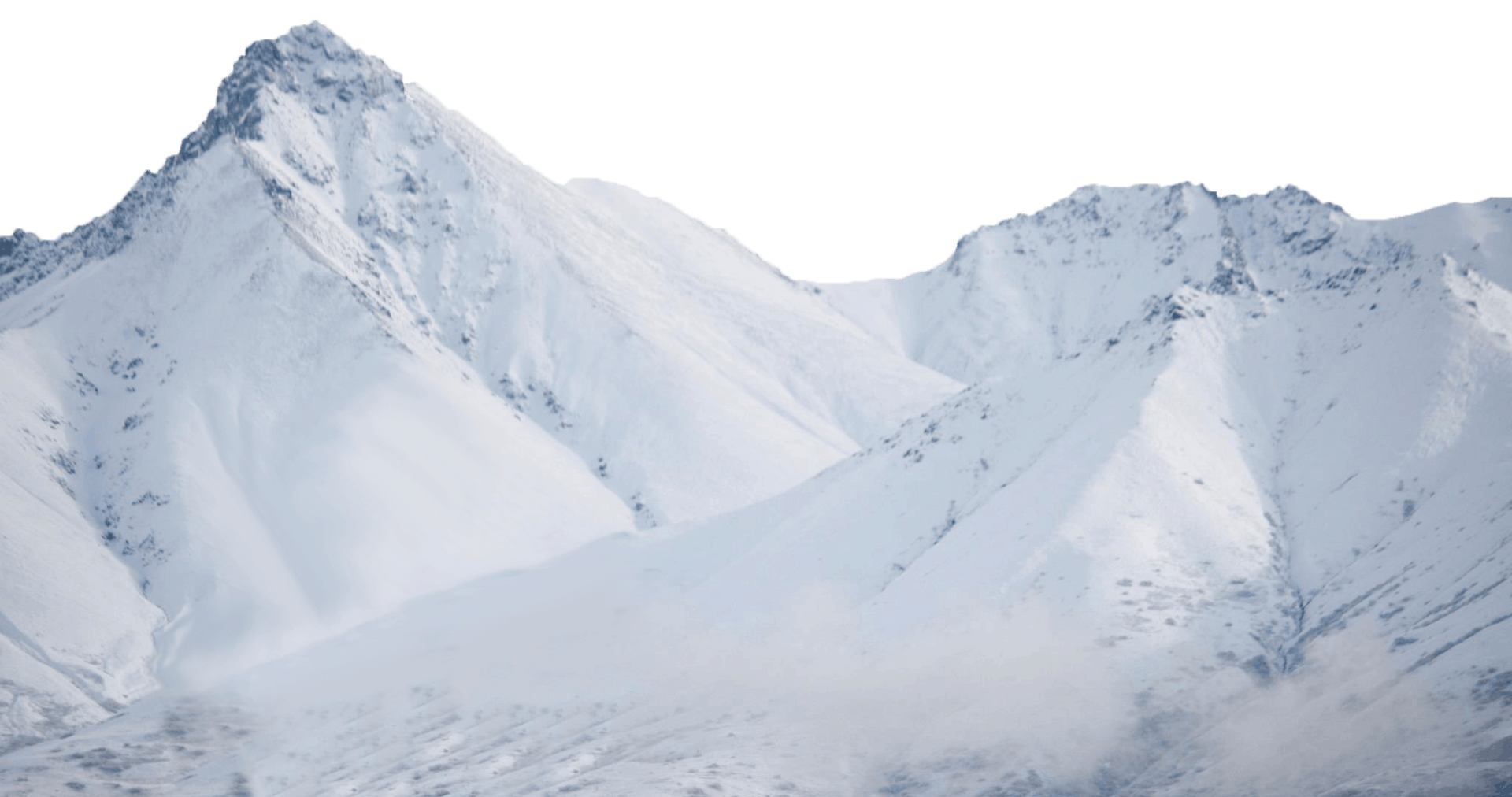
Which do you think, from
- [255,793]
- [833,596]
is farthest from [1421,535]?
[255,793]

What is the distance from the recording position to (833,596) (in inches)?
6535

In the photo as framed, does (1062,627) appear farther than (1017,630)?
No

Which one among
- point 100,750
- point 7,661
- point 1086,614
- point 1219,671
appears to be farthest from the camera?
point 7,661

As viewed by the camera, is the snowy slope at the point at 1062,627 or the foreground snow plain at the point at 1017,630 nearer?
the snowy slope at the point at 1062,627

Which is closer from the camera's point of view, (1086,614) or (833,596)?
(1086,614)

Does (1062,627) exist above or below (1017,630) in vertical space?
below

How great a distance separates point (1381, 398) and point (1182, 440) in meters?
25.1

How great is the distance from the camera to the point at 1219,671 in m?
130

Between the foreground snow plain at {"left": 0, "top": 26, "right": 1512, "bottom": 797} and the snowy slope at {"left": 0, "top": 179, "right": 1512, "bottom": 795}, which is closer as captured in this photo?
the snowy slope at {"left": 0, "top": 179, "right": 1512, "bottom": 795}

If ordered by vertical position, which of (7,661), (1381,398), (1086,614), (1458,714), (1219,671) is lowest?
(1458,714)

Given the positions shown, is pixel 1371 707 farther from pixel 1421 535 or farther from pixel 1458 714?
pixel 1421 535

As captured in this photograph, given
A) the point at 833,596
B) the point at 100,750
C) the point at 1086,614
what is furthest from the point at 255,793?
the point at 1086,614

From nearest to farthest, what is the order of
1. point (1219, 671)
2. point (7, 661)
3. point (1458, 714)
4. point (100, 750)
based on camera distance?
point (1458, 714)
point (1219, 671)
point (100, 750)
point (7, 661)

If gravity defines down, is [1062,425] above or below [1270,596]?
above
